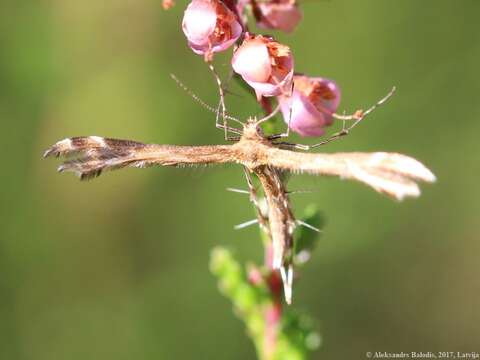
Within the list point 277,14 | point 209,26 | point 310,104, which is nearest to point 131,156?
point 209,26

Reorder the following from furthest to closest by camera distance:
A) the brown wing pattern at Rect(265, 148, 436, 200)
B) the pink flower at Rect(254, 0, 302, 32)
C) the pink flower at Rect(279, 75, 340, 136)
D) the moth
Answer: the pink flower at Rect(254, 0, 302, 32) < the pink flower at Rect(279, 75, 340, 136) < the moth < the brown wing pattern at Rect(265, 148, 436, 200)

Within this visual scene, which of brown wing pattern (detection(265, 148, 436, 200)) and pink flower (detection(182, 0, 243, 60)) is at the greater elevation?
pink flower (detection(182, 0, 243, 60))

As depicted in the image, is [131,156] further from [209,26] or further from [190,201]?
[190,201]

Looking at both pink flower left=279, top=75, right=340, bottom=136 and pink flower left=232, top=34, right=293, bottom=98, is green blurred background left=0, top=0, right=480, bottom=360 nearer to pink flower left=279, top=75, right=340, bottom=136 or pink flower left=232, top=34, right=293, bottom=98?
pink flower left=279, top=75, right=340, bottom=136

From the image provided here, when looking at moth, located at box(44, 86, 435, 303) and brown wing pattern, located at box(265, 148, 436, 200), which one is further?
moth, located at box(44, 86, 435, 303)

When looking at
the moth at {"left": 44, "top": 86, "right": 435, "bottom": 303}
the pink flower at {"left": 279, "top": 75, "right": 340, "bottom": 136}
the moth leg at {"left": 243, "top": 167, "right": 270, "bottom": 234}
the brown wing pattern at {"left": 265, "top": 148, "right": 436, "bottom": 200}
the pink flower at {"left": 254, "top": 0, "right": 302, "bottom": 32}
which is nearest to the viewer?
the brown wing pattern at {"left": 265, "top": 148, "right": 436, "bottom": 200}

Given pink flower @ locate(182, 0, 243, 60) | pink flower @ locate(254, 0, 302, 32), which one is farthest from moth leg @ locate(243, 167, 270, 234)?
pink flower @ locate(254, 0, 302, 32)

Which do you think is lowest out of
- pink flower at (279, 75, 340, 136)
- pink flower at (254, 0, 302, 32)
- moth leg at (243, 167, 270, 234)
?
moth leg at (243, 167, 270, 234)
